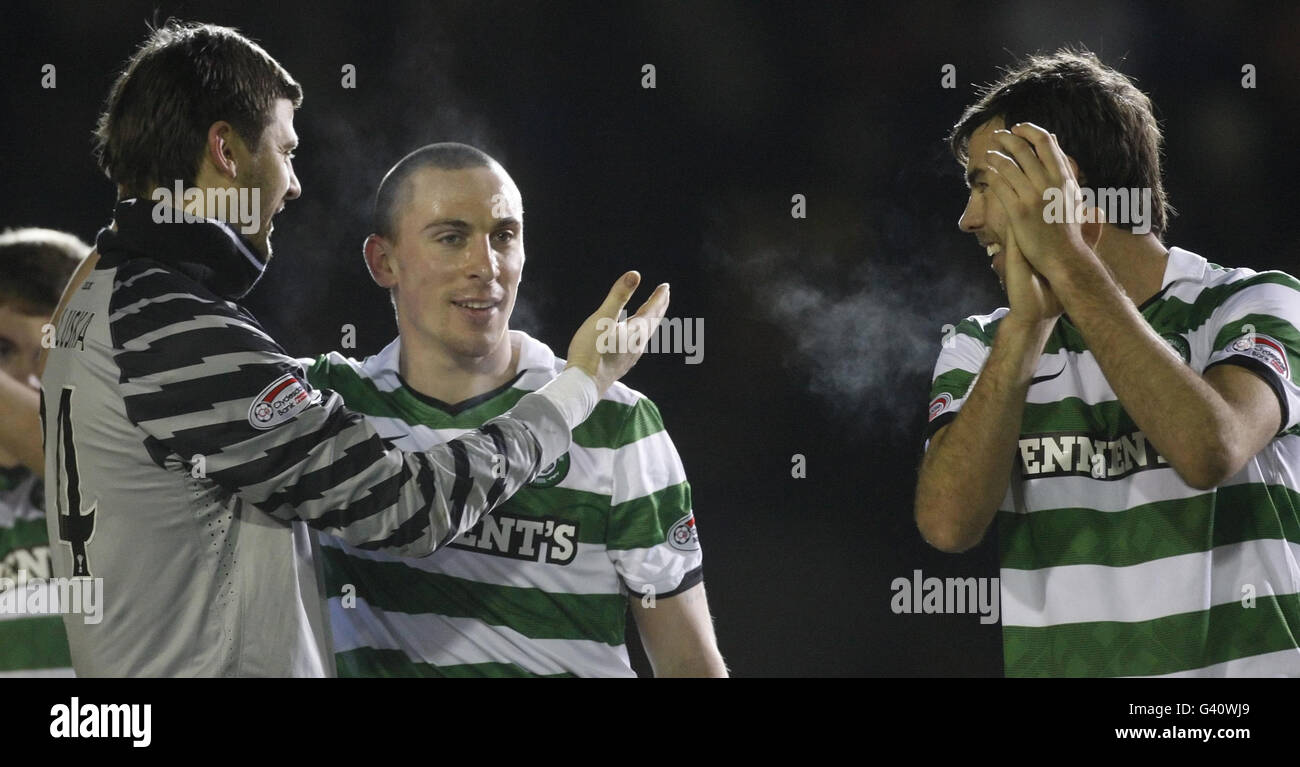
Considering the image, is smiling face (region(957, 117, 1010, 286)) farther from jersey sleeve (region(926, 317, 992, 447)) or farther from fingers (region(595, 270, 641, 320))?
fingers (region(595, 270, 641, 320))

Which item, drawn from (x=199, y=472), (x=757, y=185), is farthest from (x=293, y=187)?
(x=757, y=185)

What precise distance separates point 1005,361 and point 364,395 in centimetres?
120

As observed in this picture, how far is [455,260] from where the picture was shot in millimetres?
2262

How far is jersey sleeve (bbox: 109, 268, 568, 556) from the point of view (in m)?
1.78

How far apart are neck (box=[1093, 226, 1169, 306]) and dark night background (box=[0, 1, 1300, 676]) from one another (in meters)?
0.32

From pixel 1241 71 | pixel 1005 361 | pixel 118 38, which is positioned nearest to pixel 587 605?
pixel 1005 361

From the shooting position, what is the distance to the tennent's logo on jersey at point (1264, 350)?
1885 millimetres

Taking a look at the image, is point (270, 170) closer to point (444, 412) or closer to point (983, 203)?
point (444, 412)

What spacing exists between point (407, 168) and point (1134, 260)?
4.62 feet

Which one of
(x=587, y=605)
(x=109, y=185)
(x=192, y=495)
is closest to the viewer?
(x=192, y=495)

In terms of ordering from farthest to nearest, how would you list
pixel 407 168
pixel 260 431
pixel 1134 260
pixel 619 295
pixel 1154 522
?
pixel 407 168 < pixel 619 295 < pixel 1134 260 < pixel 1154 522 < pixel 260 431

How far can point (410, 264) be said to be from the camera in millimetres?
2291

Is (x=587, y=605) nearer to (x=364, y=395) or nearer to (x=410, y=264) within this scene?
(x=364, y=395)

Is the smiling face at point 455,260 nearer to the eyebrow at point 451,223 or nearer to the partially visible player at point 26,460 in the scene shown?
the eyebrow at point 451,223
